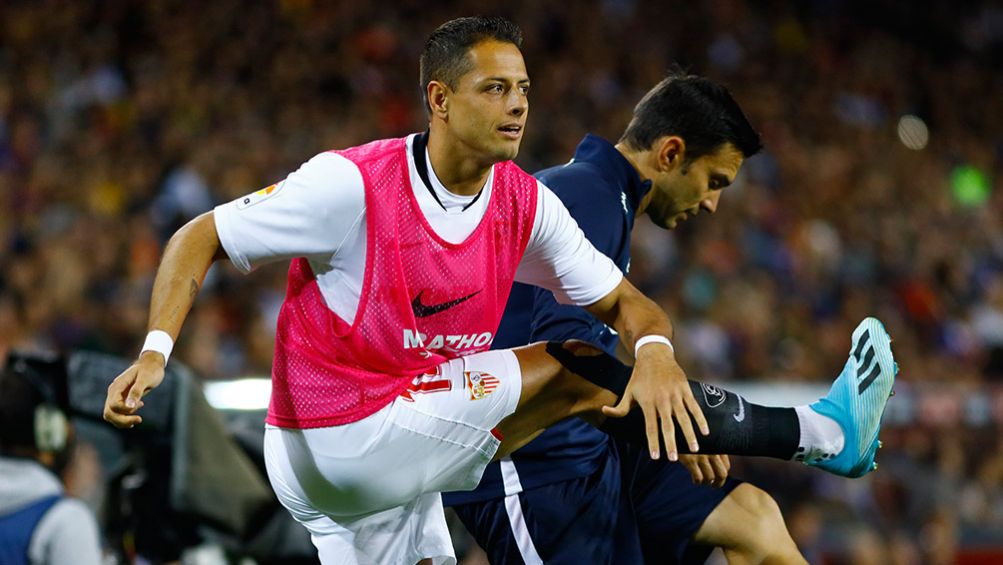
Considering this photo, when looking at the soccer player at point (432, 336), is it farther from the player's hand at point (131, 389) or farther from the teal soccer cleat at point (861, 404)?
the player's hand at point (131, 389)

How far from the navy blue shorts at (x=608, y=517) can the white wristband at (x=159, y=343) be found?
3.96 ft

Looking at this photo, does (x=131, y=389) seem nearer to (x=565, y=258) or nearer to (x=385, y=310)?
(x=385, y=310)

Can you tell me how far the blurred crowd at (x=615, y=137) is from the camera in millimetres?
8016

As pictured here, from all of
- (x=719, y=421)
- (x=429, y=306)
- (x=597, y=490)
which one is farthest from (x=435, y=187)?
(x=597, y=490)

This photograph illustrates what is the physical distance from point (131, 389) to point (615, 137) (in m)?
8.87

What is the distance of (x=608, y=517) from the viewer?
3.73m

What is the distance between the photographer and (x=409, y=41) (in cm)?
1153

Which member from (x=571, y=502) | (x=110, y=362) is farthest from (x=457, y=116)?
(x=110, y=362)

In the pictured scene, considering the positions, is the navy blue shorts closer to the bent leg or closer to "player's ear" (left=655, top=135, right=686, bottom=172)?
the bent leg

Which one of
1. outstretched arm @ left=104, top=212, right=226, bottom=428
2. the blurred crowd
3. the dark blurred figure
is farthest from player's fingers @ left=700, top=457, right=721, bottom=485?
the blurred crowd

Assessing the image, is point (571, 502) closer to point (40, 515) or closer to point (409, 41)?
point (40, 515)

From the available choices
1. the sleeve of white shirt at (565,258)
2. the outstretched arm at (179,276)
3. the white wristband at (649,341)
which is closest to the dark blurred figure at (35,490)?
the outstretched arm at (179,276)

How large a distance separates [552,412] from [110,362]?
2298mm

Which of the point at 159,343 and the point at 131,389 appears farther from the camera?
the point at 159,343
